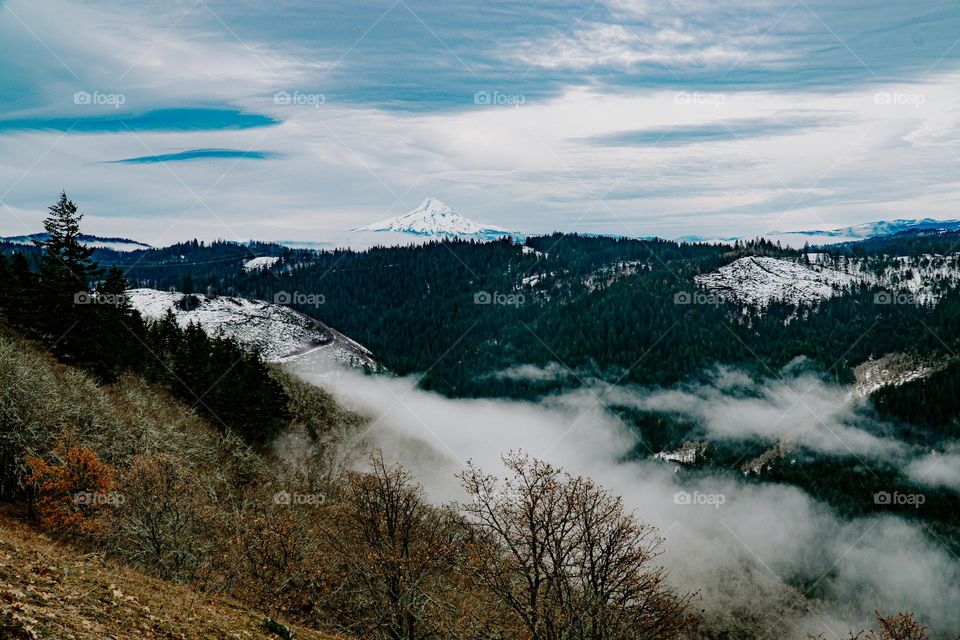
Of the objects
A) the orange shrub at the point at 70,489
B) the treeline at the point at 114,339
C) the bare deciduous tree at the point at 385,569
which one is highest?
the treeline at the point at 114,339

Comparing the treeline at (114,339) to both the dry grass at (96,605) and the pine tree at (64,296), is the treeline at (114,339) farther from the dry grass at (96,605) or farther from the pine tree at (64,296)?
the dry grass at (96,605)

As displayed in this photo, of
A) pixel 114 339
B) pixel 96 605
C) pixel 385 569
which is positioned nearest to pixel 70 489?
pixel 385 569

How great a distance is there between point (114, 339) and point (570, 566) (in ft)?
210

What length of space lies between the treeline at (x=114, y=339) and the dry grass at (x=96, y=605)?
168 feet

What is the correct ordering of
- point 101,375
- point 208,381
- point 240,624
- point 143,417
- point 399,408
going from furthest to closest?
1. point 399,408
2. point 208,381
3. point 101,375
4. point 143,417
5. point 240,624

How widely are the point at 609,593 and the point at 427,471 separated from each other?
121m

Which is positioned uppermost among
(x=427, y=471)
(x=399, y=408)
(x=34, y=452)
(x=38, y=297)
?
(x=38, y=297)

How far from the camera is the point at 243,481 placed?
234 ft

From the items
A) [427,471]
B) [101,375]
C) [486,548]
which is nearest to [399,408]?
[427,471]

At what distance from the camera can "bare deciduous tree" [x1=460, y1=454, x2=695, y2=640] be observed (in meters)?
26.7

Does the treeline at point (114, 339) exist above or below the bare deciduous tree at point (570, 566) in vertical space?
above

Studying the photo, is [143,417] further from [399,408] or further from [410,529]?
[399,408]

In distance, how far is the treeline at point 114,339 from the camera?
210 ft

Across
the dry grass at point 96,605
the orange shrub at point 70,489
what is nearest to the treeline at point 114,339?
the orange shrub at point 70,489
